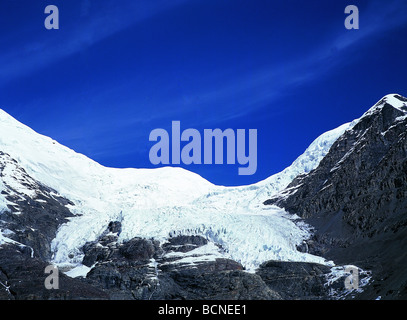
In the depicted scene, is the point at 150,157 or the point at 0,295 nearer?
the point at 150,157

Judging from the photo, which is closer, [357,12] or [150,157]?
[357,12]

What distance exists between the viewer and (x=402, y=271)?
188 metres

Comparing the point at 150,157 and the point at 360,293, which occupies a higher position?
the point at 150,157
